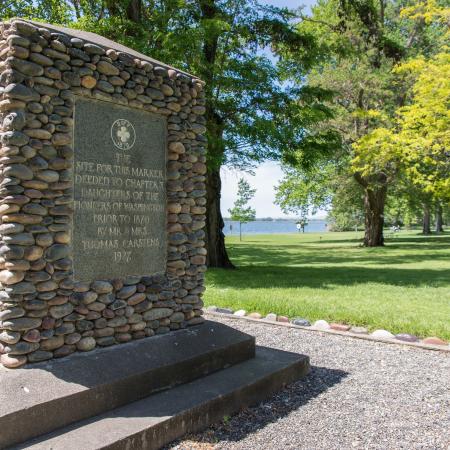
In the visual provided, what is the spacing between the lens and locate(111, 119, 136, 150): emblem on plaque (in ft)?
14.9

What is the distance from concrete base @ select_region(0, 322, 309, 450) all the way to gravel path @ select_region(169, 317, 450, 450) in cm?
18

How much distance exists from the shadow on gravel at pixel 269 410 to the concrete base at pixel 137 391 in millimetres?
78

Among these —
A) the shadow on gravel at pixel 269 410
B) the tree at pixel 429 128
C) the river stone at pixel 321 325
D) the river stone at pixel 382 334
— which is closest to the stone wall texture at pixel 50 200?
the shadow on gravel at pixel 269 410

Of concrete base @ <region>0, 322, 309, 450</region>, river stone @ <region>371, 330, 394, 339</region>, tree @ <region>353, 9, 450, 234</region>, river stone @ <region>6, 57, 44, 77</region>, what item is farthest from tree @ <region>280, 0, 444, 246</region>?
river stone @ <region>6, 57, 44, 77</region>

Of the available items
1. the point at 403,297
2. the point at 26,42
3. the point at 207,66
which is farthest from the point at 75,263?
the point at 207,66

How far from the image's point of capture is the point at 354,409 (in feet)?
14.2

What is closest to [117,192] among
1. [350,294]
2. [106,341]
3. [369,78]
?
[106,341]

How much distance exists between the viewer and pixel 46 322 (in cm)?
390

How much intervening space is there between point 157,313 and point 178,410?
1249 millimetres

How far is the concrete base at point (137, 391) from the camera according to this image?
328 centimetres

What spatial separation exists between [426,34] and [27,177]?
26.1 metres

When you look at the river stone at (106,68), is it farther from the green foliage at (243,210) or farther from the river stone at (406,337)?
the green foliage at (243,210)

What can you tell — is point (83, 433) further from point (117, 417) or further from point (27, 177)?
point (27, 177)

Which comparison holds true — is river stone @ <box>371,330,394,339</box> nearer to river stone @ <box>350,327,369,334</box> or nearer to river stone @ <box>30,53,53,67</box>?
river stone @ <box>350,327,369,334</box>
